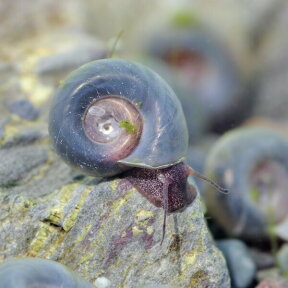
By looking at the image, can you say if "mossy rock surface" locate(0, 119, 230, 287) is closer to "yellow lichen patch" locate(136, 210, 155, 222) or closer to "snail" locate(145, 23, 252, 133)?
"yellow lichen patch" locate(136, 210, 155, 222)

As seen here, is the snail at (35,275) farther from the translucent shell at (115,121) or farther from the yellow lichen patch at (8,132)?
the yellow lichen patch at (8,132)

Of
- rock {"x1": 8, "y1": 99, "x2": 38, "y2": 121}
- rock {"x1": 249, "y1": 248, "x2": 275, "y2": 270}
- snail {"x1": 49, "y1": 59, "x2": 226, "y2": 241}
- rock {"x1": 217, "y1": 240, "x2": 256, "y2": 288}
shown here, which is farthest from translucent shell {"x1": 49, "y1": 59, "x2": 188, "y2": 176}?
rock {"x1": 249, "y1": 248, "x2": 275, "y2": 270}

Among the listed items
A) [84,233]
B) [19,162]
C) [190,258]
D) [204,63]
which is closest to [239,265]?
[190,258]

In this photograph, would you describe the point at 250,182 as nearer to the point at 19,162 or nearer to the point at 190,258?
the point at 190,258

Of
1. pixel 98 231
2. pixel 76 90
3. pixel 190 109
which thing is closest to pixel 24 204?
pixel 98 231

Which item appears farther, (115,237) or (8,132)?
(8,132)

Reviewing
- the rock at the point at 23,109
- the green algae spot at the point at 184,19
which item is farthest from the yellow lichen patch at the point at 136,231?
the green algae spot at the point at 184,19

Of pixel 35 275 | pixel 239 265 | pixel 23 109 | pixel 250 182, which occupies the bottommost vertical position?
pixel 239 265
